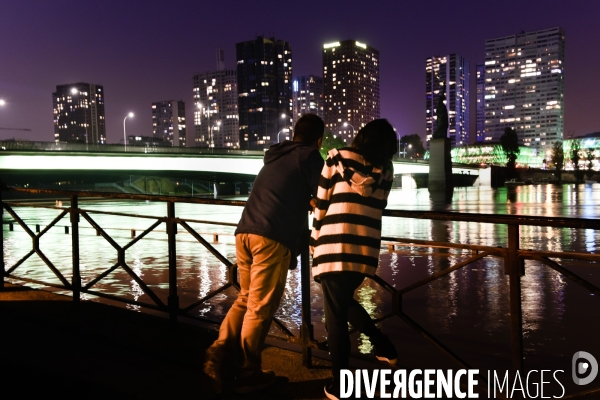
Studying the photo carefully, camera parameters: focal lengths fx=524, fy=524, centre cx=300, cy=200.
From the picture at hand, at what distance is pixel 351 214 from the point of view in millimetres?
2961

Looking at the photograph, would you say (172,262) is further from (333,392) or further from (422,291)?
(422,291)

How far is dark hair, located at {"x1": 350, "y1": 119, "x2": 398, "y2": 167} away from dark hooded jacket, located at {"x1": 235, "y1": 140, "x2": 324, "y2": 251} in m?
0.34

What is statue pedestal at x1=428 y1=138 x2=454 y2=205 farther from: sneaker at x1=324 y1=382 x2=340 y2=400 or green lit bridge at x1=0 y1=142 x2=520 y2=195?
sneaker at x1=324 y1=382 x2=340 y2=400

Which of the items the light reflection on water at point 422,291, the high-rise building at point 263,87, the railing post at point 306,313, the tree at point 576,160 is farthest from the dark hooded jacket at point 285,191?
the high-rise building at point 263,87

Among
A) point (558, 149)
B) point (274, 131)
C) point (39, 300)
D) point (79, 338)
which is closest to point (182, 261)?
point (39, 300)

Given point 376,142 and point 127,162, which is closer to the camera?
point 376,142

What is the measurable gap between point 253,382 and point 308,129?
168 centimetres

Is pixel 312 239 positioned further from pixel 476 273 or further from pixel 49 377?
pixel 476 273

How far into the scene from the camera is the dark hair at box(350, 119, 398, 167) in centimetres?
300

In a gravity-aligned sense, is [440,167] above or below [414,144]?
below

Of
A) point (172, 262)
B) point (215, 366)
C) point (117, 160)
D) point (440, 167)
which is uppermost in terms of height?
point (117, 160)

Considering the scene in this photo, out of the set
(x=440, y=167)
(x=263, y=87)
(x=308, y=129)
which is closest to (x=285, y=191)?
(x=308, y=129)

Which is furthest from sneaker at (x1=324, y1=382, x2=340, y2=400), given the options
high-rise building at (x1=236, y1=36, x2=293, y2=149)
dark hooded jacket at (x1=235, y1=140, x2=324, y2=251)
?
high-rise building at (x1=236, y1=36, x2=293, y2=149)

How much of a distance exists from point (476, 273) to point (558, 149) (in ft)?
490
